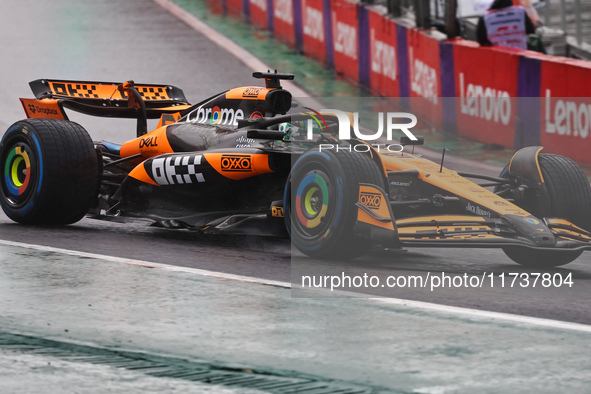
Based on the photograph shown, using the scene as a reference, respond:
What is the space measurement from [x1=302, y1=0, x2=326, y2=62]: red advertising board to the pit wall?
0.7 inches

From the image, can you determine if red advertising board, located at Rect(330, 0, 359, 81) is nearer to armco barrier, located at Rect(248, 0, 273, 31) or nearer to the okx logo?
armco barrier, located at Rect(248, 0, 273, 31)

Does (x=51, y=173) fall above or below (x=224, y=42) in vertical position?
above

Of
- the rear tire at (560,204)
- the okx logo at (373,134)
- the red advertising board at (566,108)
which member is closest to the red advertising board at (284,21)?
the red advertising board at (566,108)

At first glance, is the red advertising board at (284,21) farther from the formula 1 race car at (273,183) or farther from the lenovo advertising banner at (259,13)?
the formula 1 race car at (273,183)

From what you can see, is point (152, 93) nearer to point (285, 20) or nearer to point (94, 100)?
point (94, 100)

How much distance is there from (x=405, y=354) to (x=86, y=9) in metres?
20.8

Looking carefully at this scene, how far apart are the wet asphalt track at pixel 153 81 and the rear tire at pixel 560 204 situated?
0.09 m

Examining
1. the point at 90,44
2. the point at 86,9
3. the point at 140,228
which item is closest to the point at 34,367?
the point at 140,228

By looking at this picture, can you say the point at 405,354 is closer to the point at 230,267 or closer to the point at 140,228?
the point at 230,267

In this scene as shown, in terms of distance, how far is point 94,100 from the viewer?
8.55 meters

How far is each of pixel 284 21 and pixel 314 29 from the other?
1597 mm

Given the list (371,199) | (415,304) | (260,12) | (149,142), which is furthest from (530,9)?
(260,12)

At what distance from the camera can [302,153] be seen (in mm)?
6297

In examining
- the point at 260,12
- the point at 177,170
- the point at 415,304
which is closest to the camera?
the point at 415,304
